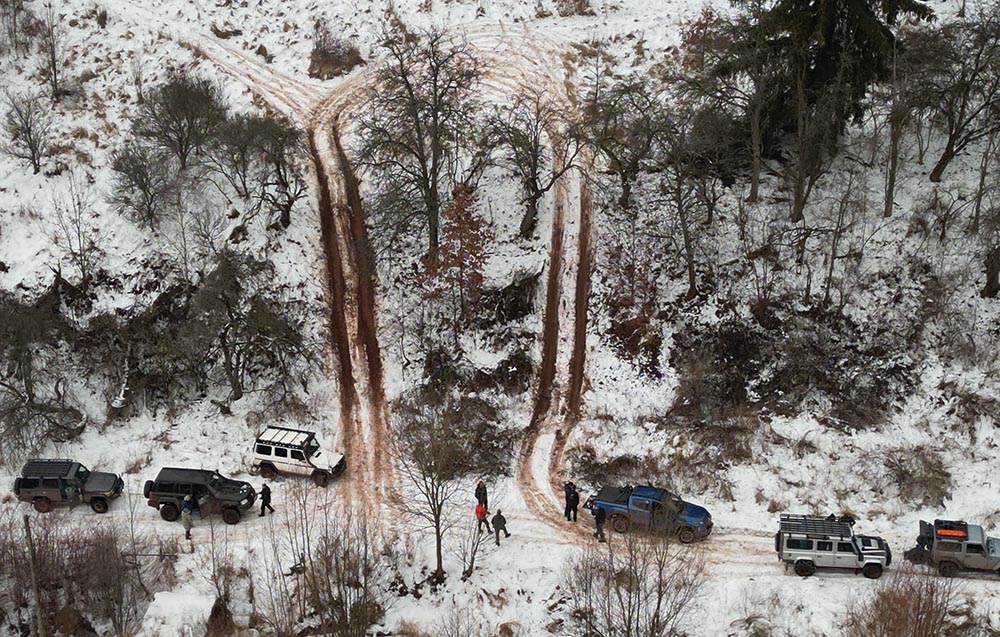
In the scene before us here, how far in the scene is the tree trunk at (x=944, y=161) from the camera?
38344 millimetres

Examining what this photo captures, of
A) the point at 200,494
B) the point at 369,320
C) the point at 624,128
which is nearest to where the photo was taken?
the point at 200,494

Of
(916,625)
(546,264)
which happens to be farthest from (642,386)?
(916,625)

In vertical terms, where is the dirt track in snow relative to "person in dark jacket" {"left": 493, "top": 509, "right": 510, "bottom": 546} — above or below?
above

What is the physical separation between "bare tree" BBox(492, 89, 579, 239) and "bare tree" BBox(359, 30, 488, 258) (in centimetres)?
174

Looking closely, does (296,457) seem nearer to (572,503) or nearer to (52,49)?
(572,503)

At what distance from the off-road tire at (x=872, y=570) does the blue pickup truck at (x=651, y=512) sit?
4.66m

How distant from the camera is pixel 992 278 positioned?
34875 millimetres

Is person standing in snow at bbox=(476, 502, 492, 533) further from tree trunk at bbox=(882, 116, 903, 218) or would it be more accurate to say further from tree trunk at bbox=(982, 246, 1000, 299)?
tree trunk at bbox=(882, 116, 903, 218)

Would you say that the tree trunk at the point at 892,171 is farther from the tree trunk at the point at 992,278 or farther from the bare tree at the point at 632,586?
the bare tree at the point at 632,586

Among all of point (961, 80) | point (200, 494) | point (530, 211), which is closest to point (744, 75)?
point (961, 80)


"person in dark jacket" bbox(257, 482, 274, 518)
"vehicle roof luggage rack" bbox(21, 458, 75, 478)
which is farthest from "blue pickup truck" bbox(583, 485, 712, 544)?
"vehicle roof luggage rack" bbox(21, 458, 75, 478)

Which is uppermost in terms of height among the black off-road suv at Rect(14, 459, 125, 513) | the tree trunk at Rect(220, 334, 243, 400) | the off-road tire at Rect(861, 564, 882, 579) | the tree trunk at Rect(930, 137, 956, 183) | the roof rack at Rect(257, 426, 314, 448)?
the tree trunk at Rect(930, 137, 956, 183)

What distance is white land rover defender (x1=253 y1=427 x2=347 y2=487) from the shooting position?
31.5 meters

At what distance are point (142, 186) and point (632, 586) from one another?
29085mm
